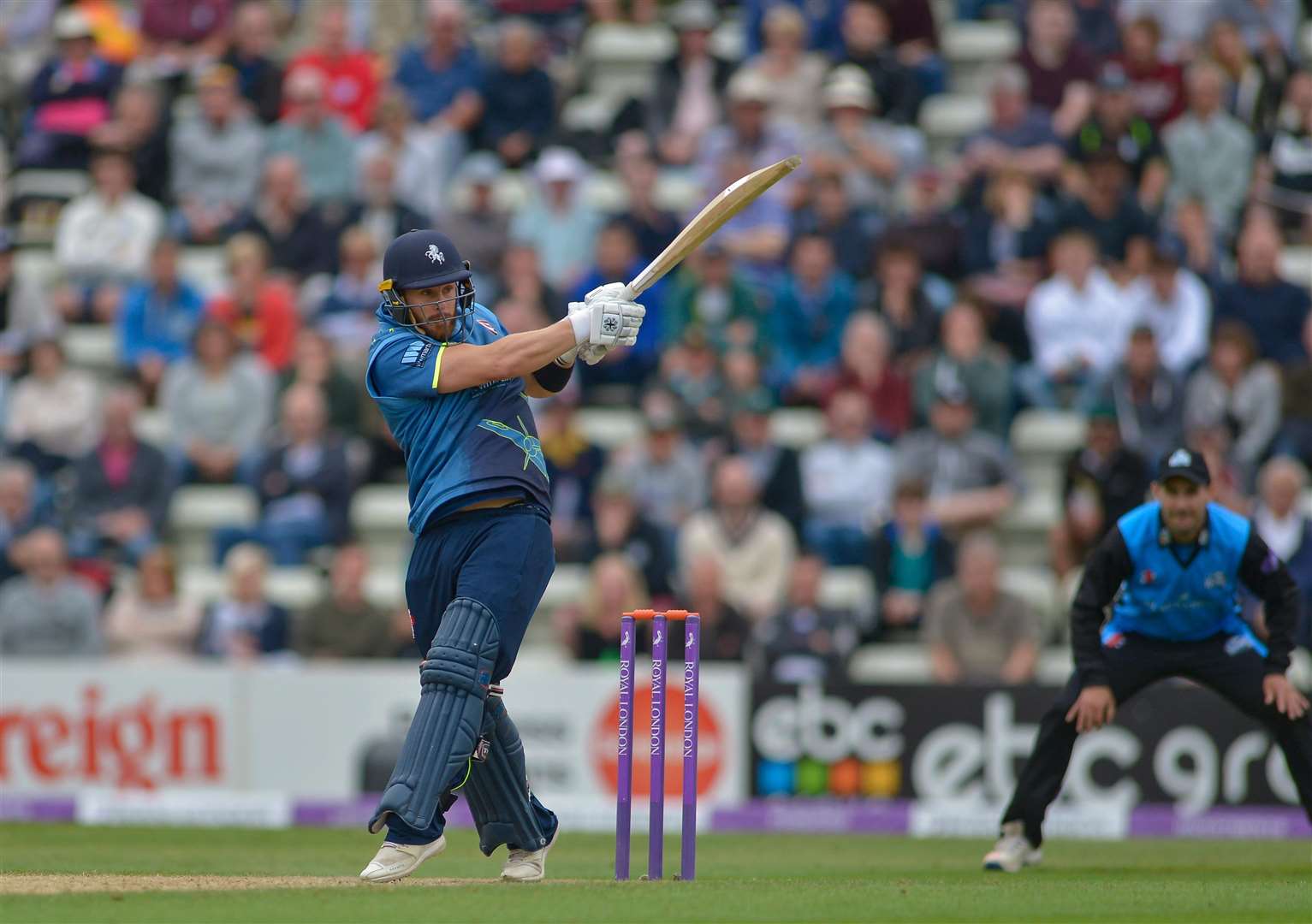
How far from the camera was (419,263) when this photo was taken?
7.14 m

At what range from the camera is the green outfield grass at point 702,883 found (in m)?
6.32

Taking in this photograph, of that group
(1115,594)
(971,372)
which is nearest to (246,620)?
(971,372)

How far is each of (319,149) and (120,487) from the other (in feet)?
11.1

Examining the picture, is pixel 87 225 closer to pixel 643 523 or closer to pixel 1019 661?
pixel 643 523

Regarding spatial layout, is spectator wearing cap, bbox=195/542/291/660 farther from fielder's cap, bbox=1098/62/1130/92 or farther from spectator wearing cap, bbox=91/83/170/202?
fielder's cap, bbox=1098/62/1130/92

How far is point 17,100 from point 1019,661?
1049cm

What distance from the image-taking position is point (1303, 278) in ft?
48.3

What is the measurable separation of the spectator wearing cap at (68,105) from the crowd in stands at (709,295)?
4cm

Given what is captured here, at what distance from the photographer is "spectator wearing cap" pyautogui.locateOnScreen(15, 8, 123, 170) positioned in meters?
16.8

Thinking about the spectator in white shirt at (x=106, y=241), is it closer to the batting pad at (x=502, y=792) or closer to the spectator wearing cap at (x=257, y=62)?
the spectator wearing cap at (x=257, y=62)

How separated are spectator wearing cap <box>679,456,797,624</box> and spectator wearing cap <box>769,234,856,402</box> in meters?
1.27

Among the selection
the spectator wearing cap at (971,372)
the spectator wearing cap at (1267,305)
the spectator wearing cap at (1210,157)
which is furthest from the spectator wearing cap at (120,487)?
the spectator wearing cap at (1210,157)

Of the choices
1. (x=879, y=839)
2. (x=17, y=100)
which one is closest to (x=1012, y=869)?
(x=879, y=839)

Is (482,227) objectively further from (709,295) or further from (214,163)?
(214,163)
